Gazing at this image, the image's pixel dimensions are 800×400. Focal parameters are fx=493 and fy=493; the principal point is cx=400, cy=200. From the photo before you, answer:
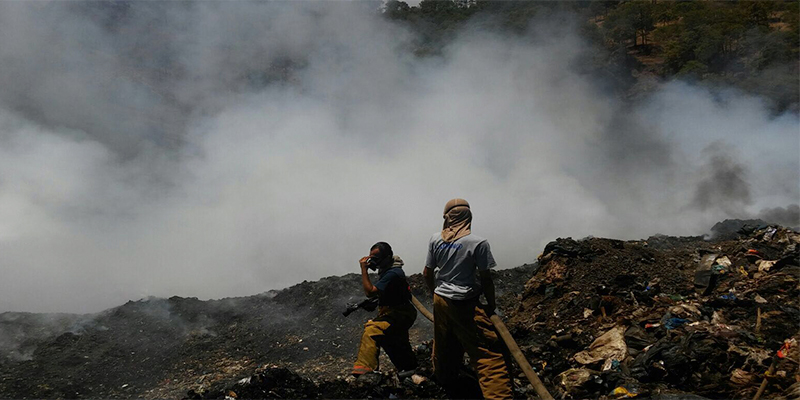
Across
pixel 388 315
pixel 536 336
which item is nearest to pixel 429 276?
pixel 388 315

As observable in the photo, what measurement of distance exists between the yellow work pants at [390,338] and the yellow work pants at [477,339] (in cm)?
67

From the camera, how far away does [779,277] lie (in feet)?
16.4

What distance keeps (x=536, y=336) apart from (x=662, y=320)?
3.65ft

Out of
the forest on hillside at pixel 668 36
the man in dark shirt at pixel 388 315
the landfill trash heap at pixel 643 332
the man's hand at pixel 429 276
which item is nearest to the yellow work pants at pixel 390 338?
the man in dark shirt at pixel 388 315

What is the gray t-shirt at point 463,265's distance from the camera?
3062mm

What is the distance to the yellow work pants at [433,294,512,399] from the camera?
10.2ft

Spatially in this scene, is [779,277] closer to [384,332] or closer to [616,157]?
[384,332]

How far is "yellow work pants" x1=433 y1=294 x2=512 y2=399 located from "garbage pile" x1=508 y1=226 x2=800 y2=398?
767 mm

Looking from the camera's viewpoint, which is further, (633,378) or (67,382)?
(67,382)

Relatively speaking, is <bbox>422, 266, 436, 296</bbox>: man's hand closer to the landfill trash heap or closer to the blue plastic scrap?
the landfill trash heap

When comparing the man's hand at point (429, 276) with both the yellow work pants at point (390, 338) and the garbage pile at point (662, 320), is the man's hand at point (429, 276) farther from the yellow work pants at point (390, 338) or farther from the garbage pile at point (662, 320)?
the garbage pile at point (662, 320)

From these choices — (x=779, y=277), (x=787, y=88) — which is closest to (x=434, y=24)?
(x=787, y=88)

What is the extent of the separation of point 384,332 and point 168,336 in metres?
3.88

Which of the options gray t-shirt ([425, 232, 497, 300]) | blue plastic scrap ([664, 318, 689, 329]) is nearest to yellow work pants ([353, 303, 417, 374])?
gray t-shirt ([425, 232, 497, 300])
